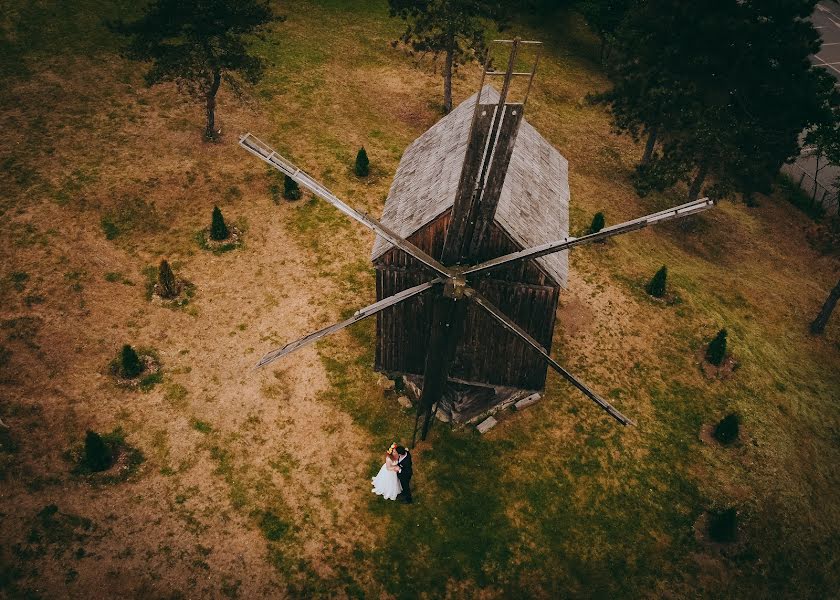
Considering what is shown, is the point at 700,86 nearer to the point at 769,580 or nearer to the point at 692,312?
the point at 692,312

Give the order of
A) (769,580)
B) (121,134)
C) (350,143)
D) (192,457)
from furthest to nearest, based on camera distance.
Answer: (350,143)
(121,134)
(192,457)
(769,580)

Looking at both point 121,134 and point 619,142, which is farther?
point 619,142

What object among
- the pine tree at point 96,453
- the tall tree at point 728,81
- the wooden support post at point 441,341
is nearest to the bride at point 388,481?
the wooden support post at point 441,341

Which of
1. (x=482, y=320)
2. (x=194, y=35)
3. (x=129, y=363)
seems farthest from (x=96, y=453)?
(x=194, y=35)

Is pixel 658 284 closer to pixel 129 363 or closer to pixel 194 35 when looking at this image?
pixel 129 363

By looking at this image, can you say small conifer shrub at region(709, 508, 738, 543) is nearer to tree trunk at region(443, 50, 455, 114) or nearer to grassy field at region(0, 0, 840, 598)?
grassy field at region(0, 0, 840, 598)

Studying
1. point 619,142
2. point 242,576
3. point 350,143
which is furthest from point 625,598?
point 619,142
